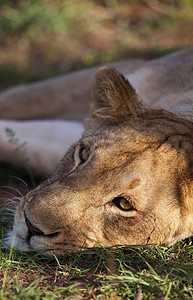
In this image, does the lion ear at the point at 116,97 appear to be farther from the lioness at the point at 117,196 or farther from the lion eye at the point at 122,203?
the lion eye at the point at 122,203

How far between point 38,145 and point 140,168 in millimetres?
2266

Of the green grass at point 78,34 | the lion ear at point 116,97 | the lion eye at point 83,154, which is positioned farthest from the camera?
the green grass at point 78,34

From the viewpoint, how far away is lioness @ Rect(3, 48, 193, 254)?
2.62m

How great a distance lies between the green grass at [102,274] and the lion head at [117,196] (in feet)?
0.31

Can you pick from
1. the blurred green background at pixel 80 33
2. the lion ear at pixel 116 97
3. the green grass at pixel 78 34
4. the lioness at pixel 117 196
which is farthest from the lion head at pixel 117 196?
the blurred green background at pixel 80 33

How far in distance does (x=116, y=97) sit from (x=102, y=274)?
129 centimetres

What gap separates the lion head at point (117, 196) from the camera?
2623 millimetres

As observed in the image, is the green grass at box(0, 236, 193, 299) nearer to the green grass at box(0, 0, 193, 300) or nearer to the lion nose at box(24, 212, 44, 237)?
the lion nose at box(24, 212, 44, 237)

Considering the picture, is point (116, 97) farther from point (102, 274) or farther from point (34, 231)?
point (102, 274)

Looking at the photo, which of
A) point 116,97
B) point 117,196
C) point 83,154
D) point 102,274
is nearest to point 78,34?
point 116,97

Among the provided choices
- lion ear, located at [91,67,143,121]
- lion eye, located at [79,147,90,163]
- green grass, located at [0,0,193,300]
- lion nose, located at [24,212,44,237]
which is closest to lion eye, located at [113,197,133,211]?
lion eye, located at [79,147,90,163]

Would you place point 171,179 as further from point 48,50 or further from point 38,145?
point 48,50

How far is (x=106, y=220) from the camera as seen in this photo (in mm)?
2656

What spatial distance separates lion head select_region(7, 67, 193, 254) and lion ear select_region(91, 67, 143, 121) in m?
0.20
